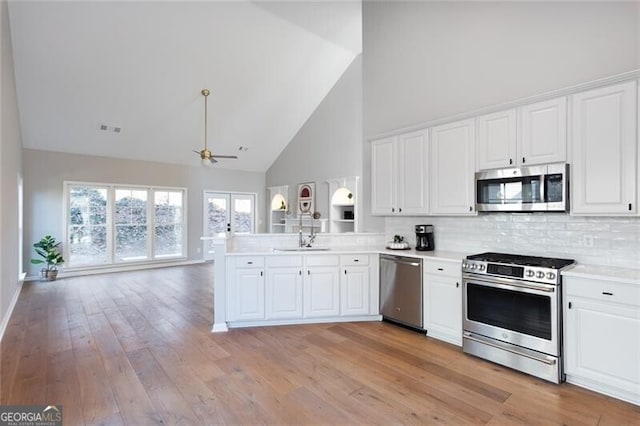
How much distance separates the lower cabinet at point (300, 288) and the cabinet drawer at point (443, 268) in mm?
704

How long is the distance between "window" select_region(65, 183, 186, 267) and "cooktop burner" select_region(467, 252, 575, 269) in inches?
292

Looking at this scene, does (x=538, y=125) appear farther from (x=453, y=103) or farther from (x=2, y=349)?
(x=2, y=349)

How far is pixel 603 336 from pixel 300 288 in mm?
2790

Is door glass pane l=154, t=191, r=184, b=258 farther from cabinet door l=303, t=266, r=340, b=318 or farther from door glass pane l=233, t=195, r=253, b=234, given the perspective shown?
cabinet door l=303, t=266, r=340, b=318

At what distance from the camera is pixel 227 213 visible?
955 centimetres

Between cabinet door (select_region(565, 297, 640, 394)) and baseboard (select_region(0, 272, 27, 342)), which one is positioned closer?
cabinet door (select_region(565, 297, 640, 394))

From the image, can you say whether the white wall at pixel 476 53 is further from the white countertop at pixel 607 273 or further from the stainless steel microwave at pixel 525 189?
the white countertop at pixel 607 273

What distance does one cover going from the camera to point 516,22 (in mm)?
3523

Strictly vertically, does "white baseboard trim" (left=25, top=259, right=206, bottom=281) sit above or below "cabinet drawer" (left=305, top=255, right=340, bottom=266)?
below

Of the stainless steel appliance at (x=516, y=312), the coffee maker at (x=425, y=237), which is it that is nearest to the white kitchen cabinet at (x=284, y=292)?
the coffee maker at (x=425, y=237)

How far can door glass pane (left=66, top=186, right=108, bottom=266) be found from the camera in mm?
7098

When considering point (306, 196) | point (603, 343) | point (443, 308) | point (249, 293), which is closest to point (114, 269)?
point (306, 196)

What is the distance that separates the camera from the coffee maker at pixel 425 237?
162 inches

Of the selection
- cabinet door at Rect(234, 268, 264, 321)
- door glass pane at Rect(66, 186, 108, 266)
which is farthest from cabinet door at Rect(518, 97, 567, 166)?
door glass pane at Rect(66, 186, 108, 266)
